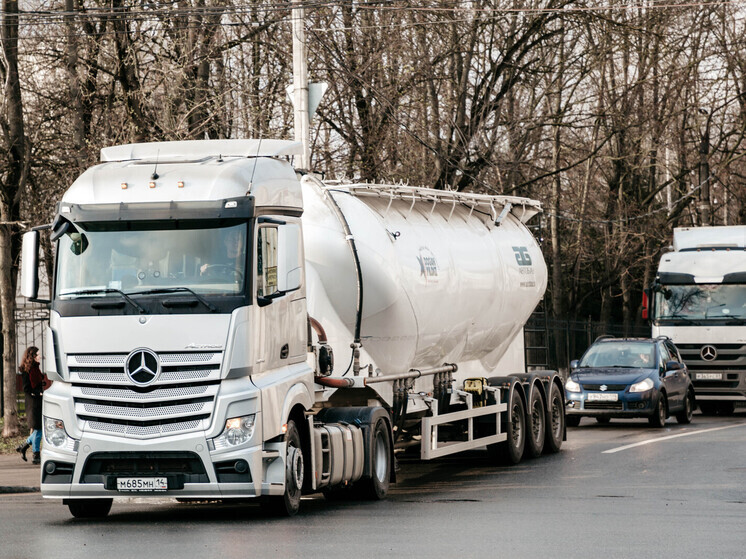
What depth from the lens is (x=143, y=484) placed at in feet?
37.7

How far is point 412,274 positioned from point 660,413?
1116 cm

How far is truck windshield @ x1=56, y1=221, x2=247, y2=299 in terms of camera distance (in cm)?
1162

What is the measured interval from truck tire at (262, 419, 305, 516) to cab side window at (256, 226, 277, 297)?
4.54 feet

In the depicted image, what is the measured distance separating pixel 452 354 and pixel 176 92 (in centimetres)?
916

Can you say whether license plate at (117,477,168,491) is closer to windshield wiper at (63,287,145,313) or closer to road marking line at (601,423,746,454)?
windshield wiper at (63,287,145,313)

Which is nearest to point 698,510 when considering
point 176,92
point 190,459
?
point 190,459

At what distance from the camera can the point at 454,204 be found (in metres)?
17.8

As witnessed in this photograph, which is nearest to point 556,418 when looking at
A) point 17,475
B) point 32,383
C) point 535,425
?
point 535,425

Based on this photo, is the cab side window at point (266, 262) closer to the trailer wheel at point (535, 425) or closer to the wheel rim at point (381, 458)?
the wheel rim at point (381, 458)

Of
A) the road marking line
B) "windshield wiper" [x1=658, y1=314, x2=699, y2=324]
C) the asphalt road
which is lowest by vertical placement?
the road marking line

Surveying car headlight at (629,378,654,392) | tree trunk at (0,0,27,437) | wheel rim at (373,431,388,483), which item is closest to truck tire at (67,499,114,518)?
wheel rim at (373,431,388,483)

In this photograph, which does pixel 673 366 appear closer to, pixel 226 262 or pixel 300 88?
pixel 300 88

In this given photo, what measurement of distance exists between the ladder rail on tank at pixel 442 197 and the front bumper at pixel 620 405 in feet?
16.3

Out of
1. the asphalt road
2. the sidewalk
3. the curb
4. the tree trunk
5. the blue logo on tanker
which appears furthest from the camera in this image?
the tree trunk
